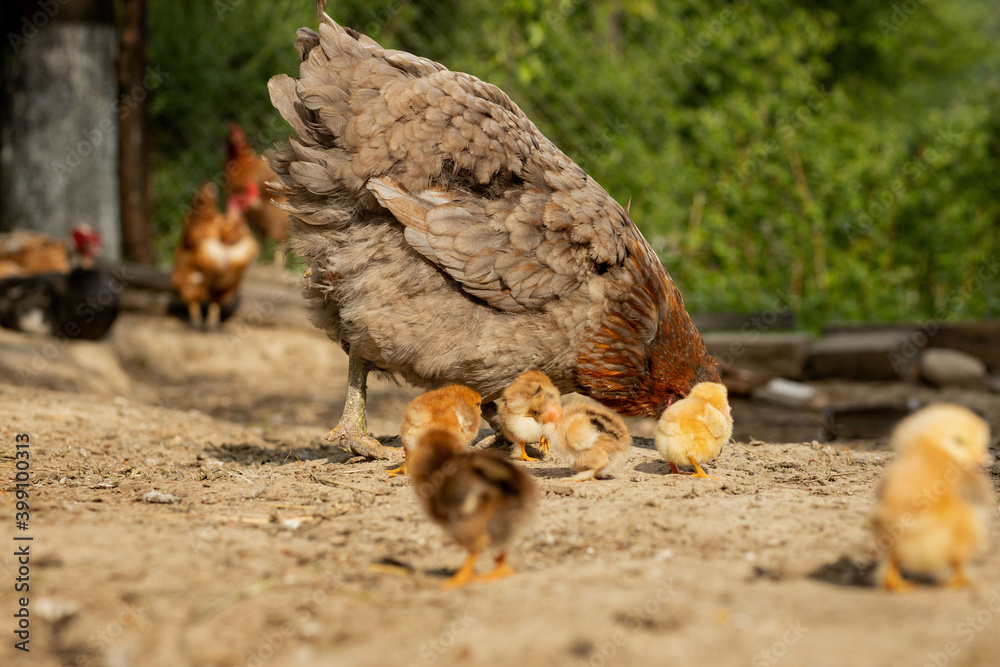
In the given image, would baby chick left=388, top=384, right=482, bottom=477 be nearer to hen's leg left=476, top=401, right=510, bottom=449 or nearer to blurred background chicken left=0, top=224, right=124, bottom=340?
hen's leg left=476, top=401, right=510, bottom=449

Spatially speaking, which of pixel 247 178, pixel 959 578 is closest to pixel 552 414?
pixel 959 578

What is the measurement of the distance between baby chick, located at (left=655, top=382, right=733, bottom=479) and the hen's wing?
76 cm

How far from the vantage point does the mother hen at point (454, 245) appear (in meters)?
3.77

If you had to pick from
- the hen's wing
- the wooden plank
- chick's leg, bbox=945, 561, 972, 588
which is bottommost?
the wooden plank

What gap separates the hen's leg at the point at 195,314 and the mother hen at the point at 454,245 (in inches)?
164

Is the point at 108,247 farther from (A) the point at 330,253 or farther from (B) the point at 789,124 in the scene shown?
(B) the point at 789,124

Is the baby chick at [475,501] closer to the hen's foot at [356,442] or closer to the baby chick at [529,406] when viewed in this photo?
the baby chick at [529,406]

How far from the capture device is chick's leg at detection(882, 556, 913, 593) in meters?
2.08

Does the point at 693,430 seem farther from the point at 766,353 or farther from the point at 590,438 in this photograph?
the point at 766,353

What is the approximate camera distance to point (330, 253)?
3896mm

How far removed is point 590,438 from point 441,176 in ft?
4.56

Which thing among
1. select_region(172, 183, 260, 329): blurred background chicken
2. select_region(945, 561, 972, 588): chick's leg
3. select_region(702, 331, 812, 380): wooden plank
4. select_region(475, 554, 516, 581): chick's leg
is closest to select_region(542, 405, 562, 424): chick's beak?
select_region(475, 554, 516, 581): chick's leg

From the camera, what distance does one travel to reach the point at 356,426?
419 centimetres

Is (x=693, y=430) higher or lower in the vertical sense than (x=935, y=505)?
lower
